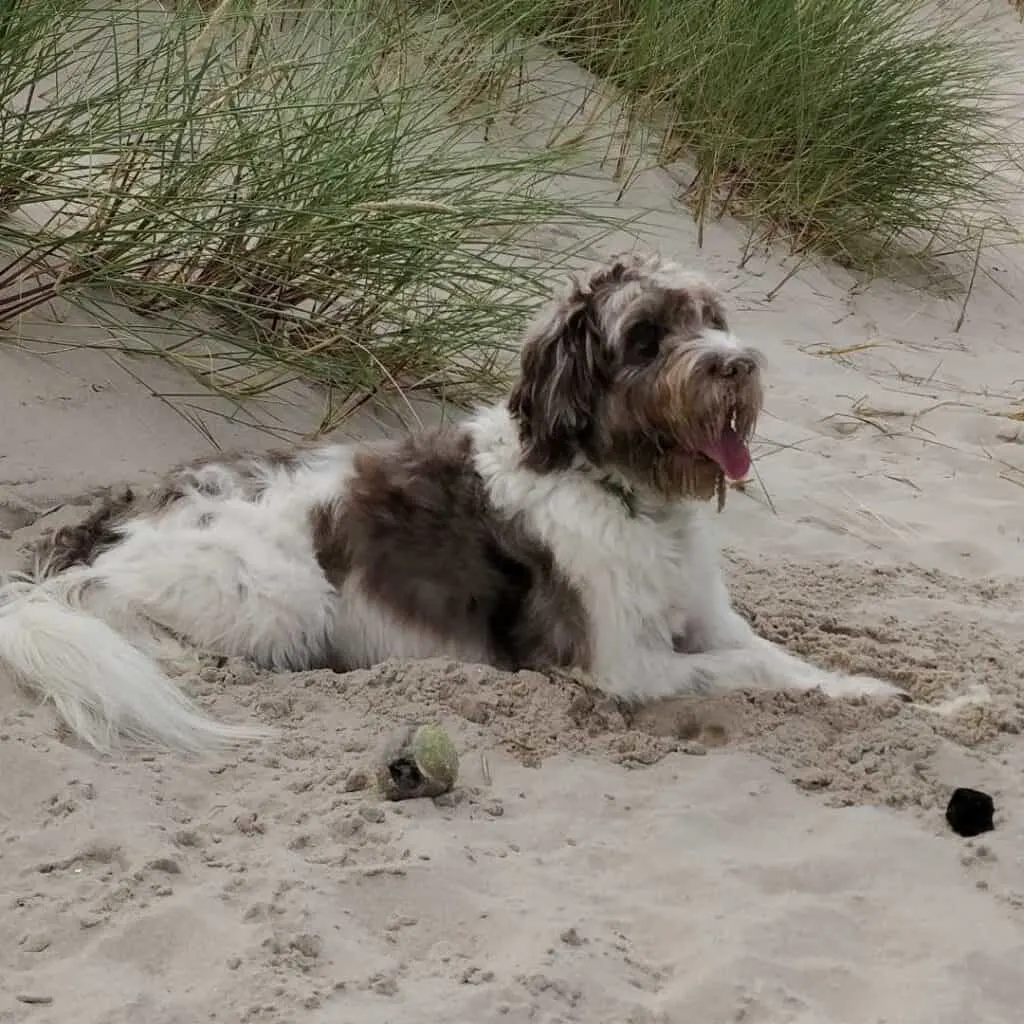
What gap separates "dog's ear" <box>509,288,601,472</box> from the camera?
375 cm

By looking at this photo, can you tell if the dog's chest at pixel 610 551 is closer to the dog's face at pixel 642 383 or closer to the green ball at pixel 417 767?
the dog's face at pixel 642 383

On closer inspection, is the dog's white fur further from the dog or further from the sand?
the sand

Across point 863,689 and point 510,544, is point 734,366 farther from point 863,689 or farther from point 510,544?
point 863,689

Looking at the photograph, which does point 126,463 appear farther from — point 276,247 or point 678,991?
point 678,991

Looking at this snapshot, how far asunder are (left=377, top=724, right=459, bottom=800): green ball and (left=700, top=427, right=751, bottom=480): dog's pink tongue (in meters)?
1.05

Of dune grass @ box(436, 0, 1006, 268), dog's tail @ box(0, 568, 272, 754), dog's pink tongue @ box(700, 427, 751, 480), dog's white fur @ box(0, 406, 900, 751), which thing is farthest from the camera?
dune grass @ box(436, 0, 1006, 268)

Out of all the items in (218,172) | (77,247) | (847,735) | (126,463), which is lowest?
(126,463)

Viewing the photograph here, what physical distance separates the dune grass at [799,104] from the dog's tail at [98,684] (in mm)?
5212

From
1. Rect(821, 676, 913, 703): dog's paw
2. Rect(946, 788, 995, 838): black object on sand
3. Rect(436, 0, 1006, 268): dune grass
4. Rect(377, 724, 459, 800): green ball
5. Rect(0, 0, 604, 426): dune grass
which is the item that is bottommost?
Rect(377, 724, 459, 800): green ball

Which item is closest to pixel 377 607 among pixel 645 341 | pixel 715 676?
pixel 715 676

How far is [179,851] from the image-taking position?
9.51 ft

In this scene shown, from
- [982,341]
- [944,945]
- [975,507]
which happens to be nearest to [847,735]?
[944,945]

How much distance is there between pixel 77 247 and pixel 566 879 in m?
3.27

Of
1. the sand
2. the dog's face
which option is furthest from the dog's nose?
the sand
